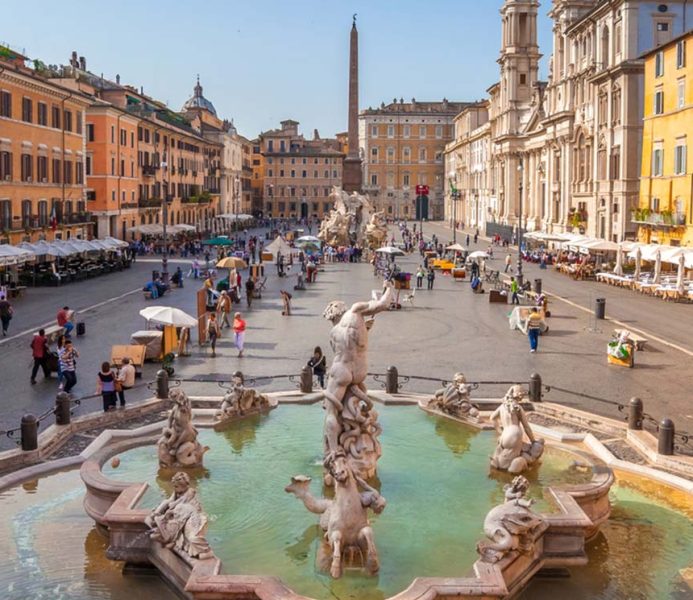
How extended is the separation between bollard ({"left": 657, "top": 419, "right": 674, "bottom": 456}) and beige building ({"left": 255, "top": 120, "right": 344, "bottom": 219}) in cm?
12027

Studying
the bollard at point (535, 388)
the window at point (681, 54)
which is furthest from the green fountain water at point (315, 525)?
the window at point (681, 54)

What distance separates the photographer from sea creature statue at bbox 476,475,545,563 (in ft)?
31.9

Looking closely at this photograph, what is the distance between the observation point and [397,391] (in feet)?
58.9

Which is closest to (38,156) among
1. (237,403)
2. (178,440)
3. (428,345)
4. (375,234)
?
(375,234)

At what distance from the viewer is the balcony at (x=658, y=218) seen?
43.5 m

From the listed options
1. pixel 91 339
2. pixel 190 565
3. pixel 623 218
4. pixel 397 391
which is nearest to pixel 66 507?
pixel 190 565

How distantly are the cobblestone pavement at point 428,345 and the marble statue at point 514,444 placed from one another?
373cm

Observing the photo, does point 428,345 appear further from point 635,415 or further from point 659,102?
point 659,102

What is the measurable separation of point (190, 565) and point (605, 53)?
5284 centimetres

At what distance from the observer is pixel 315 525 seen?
11055 millimetres

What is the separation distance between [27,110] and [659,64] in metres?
30.6

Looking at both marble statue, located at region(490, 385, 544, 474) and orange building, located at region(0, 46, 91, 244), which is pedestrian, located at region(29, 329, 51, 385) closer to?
marble statue, located at region(490, 385, 544, 474)

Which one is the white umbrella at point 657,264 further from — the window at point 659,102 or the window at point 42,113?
the window at point 42,113

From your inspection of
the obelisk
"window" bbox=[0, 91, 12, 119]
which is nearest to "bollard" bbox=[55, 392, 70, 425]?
"window" bbox=[0, 91, 12, 119]
